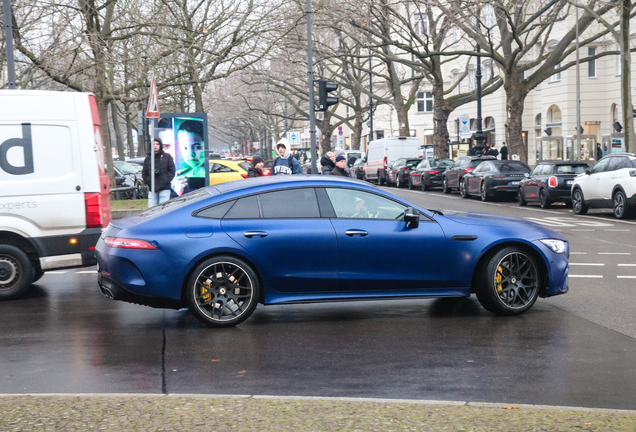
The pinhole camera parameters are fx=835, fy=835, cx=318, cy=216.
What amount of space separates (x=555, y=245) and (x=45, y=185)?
553 centimetres

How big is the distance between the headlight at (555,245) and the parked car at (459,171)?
74.8ft

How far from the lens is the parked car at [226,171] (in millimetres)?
26344

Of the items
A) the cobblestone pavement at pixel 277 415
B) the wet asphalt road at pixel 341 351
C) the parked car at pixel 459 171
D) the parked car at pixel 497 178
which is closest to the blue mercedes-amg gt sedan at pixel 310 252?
the wet asphalt road at pixel 341 351

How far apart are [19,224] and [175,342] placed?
3.16 metres

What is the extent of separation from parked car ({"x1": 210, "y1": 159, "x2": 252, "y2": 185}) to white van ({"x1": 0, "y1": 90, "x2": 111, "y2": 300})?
1653cm

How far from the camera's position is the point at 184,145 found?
66.6ft

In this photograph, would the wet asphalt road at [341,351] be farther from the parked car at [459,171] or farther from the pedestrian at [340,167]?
the parked car at [459,171]

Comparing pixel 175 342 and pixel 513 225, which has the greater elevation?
pixel 513 225

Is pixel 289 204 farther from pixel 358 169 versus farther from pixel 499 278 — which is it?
pixel 358 169

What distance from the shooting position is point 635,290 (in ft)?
31.5

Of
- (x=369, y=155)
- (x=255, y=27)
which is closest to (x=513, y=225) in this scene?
(x=255, y=27)

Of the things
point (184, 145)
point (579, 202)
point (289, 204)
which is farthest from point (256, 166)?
point (579, 202)

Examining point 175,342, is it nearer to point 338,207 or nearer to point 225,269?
point 225,269

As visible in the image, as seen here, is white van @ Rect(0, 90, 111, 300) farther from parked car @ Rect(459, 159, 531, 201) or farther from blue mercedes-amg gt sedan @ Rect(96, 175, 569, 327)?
parked car @ Rect(459, 159, 531, 201)
